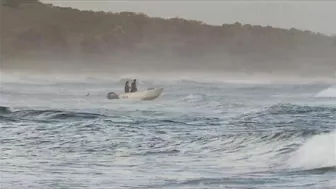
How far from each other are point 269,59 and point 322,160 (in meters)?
0.29

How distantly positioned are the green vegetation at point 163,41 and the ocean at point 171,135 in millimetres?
70

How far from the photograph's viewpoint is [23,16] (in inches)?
61.3

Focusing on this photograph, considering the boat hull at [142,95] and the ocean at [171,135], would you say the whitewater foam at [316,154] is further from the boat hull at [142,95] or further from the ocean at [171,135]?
the boat hull at [142,95]

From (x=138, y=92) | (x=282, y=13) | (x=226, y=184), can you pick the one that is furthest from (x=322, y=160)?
(x=138, y=92)

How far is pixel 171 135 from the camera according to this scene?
1.52m

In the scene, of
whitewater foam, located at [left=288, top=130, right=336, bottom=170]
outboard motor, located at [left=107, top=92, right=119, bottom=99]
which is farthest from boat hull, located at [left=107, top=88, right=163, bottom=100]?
whitewater foam, located at [left=288, top=130, right=336, bottom=170]

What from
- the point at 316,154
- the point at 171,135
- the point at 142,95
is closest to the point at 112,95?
the point at 142,95

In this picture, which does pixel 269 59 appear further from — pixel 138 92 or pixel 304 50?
pixel 138 92

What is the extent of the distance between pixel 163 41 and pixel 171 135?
0.82 ft

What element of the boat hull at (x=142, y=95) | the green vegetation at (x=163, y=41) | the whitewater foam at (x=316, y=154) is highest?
the green vegetation at (x=163, y=41)

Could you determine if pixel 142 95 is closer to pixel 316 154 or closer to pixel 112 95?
pixel 112 95

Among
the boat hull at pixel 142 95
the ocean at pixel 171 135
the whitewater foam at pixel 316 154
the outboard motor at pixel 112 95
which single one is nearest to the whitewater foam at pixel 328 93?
the ocean at pixel 171 135

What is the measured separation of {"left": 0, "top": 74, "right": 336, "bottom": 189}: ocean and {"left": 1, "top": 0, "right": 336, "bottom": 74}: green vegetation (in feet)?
0.23

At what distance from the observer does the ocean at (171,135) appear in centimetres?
150
